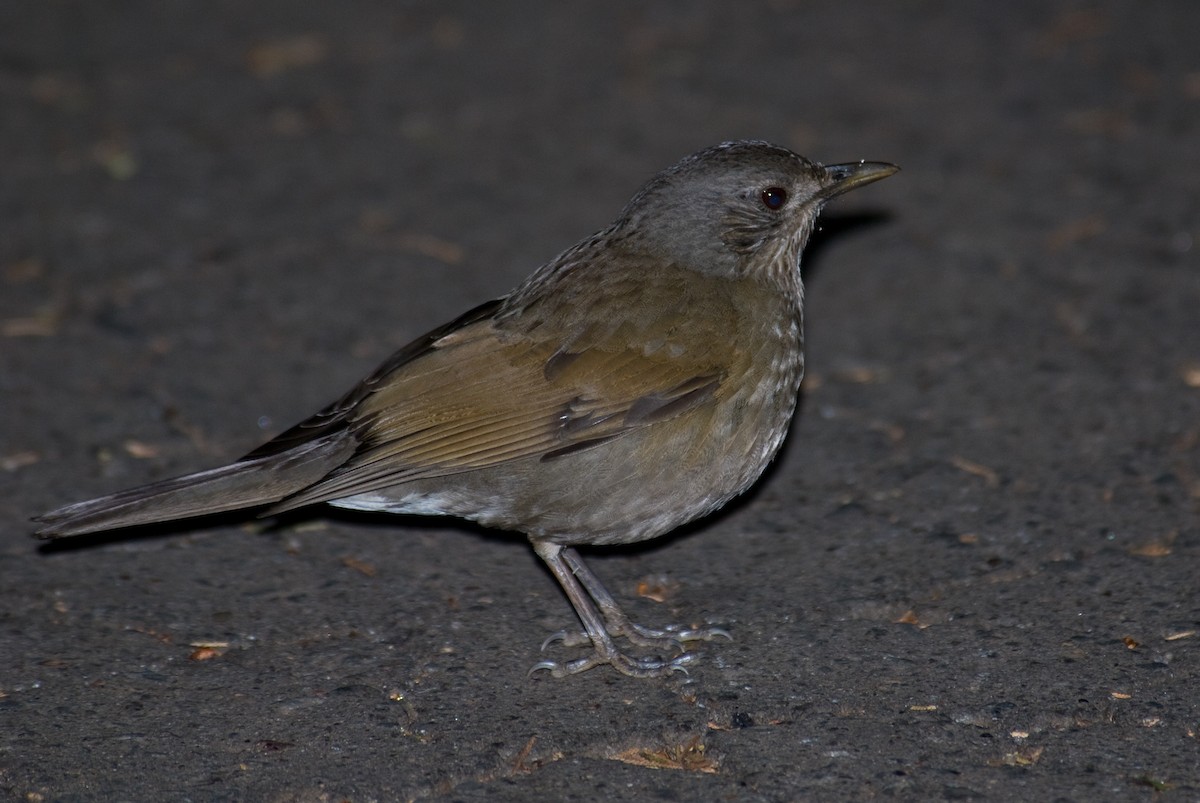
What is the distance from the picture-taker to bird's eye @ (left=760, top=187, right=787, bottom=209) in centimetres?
511

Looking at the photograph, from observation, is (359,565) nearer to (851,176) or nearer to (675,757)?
(675,757)

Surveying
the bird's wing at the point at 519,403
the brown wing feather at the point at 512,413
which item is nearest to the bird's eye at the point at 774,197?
the bird's wing at the point at 519,403

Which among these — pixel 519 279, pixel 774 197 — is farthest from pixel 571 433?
pixel 519 279

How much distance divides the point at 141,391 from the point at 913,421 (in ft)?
10.9

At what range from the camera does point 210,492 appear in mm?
4691

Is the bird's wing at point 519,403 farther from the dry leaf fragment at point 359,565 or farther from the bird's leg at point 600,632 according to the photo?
the dry leaf fragment at point 359,565

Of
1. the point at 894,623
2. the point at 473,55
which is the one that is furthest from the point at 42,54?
the point at 894,623

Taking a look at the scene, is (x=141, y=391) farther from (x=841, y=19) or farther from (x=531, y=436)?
(x=841, y=19)

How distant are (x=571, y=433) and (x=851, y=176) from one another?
1508 mm

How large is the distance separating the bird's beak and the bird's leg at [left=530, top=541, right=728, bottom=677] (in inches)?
63.9

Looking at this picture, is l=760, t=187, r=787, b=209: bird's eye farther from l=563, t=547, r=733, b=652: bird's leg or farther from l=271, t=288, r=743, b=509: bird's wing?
l=563, t=547, r=733, b=652: bird's leg

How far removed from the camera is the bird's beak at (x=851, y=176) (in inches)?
207

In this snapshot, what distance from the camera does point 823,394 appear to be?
20.5 ft

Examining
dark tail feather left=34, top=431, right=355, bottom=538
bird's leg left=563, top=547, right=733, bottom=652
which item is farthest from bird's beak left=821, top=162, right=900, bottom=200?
dark tail feather left=34, top=431, right=355, bottom=538
